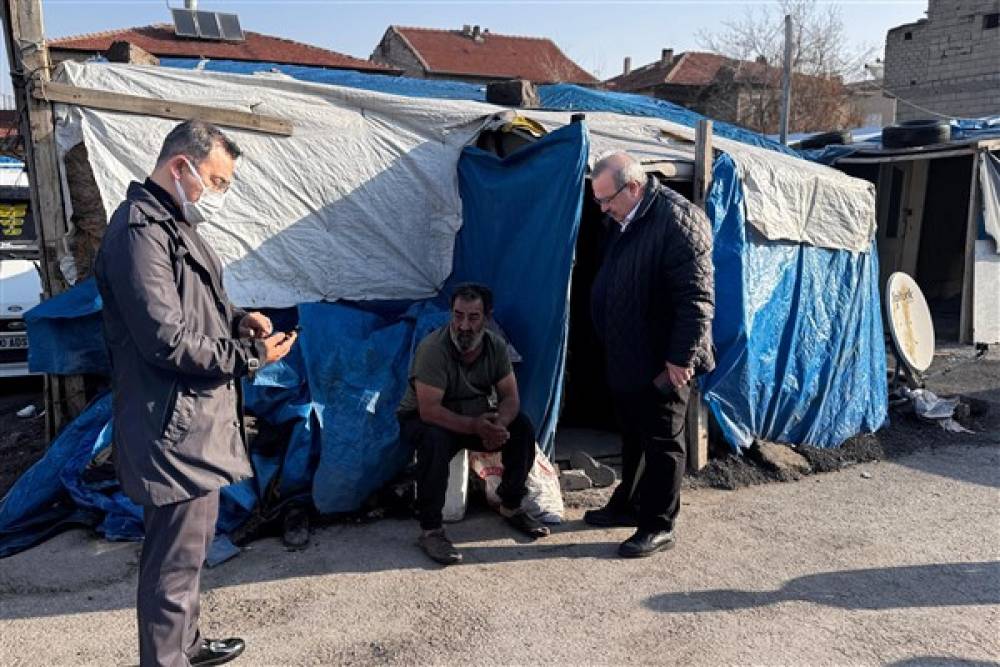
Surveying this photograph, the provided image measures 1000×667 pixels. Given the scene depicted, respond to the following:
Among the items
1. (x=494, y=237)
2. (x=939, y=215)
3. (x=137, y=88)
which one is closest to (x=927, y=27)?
(x=939, y=215)

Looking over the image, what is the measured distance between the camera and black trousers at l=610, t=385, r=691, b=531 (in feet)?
13.0

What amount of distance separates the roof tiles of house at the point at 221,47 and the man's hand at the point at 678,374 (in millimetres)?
17205

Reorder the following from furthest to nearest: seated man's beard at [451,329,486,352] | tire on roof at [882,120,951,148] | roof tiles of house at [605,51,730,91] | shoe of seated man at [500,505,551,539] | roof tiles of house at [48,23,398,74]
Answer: roof tiles of house at [605,51,730,91]
roof tiles of house at [48,23,398,74]
tire on roof at [882,120,951,148]
shoe of seated man at [500,505,551,539]
seated man's beard at [451,329,486,352]

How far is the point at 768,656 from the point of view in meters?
3.21

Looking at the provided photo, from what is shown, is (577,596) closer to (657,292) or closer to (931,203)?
(657,292)

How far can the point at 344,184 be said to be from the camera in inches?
215

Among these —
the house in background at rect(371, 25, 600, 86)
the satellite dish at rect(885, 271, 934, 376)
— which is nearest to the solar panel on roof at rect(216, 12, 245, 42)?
the house in background at rect(371, 25, 600, 86)

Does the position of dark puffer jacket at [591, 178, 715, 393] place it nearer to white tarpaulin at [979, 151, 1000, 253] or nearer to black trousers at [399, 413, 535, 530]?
black trousers at [399, 413, 535, 530]

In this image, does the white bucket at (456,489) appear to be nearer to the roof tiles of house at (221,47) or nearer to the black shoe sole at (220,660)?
the black shoe sole at (220,660)

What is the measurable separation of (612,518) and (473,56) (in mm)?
30477

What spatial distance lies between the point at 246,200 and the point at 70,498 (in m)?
2.17

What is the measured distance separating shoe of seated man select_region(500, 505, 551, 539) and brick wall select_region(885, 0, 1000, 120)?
17058 millimetres

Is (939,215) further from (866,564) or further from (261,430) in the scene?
(261,430)

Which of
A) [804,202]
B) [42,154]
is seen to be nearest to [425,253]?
[42,154]
